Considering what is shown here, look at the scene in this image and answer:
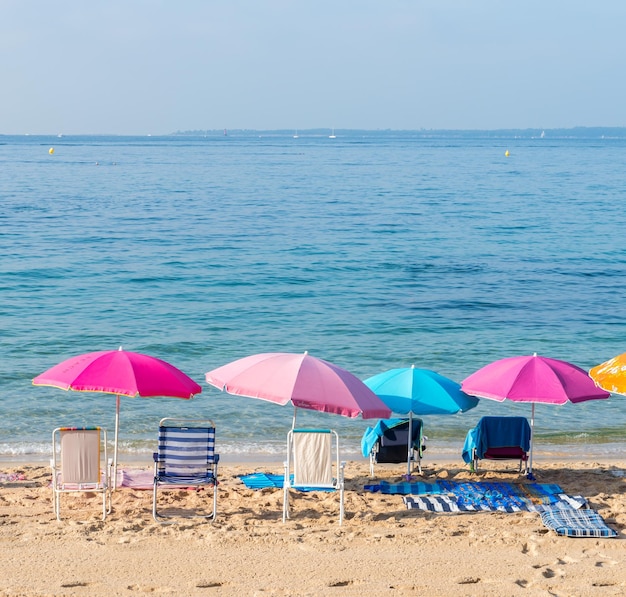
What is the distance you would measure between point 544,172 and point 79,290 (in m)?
66.1

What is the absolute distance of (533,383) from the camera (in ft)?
30.6

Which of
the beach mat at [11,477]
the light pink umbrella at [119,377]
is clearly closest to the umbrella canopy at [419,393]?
the light pink umbrella at [119,377]

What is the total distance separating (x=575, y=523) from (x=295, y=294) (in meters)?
16.8

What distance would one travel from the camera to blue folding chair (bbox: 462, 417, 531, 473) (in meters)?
10.1

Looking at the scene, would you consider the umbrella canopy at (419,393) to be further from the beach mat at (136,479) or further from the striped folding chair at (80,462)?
the striped folding chair at (80,462)

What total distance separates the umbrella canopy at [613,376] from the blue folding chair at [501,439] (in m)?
1.32

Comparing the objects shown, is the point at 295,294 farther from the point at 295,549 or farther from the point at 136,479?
the point at 295,549

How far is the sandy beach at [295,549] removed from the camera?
22.0ft

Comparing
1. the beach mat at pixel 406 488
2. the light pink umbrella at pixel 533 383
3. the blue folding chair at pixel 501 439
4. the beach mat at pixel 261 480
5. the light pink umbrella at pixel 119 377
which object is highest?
the light pink umbrella at pixel 119 377

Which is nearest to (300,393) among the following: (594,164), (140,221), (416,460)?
(416,460)

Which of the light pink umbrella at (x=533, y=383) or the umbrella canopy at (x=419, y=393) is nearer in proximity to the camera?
the light pink umbrella at (x=533, y=383)

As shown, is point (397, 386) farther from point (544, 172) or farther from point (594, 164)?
point (594, 164)

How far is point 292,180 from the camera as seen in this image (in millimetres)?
68188

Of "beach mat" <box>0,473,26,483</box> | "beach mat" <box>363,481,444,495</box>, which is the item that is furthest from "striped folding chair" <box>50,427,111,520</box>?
"beach mat" <box>363,481,444,495</box>
